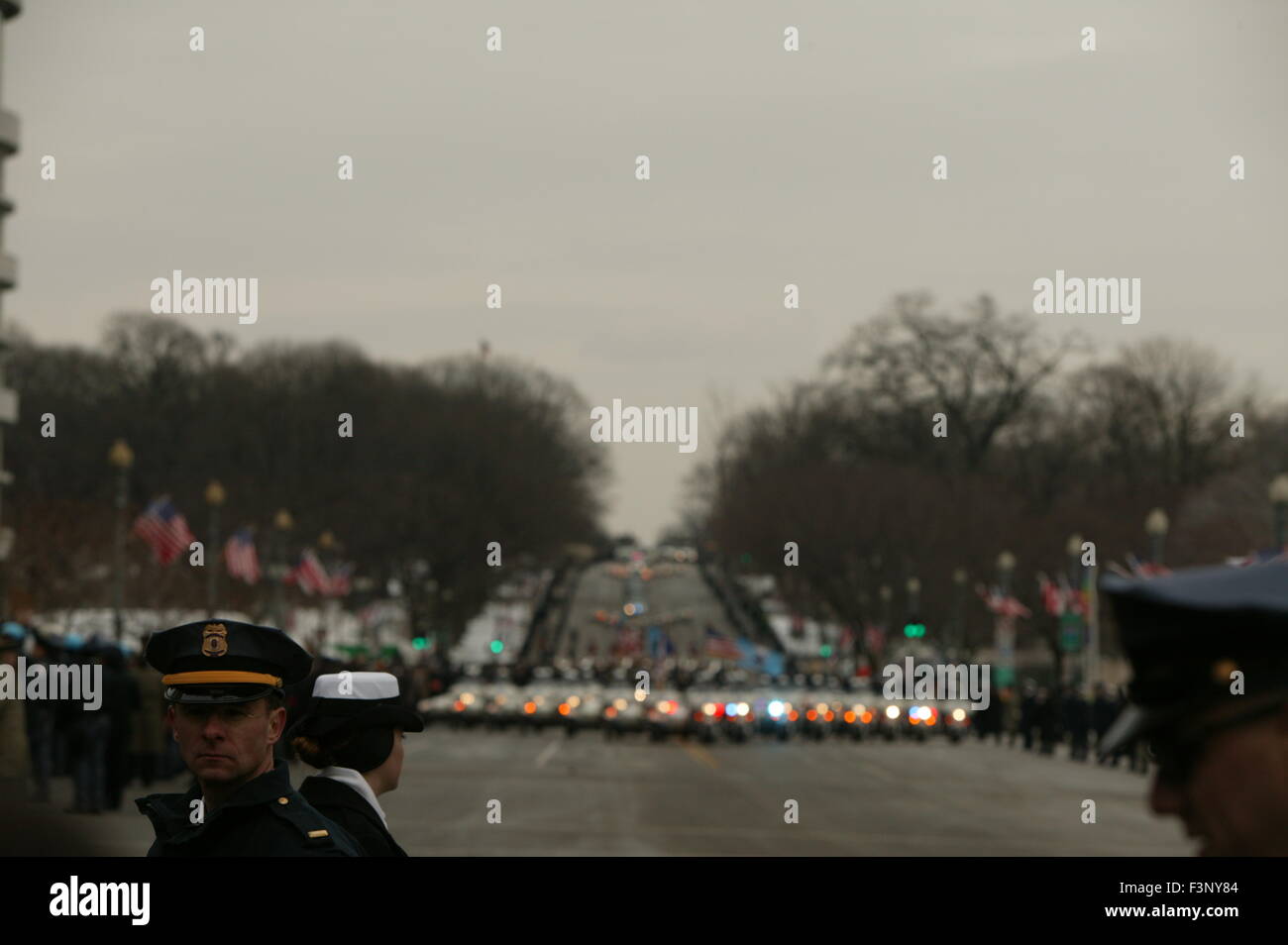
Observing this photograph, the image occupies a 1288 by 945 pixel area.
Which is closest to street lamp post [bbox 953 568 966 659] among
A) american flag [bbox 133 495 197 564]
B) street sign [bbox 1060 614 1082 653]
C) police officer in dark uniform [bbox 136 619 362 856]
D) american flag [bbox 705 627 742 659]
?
american flag [bbox 705 627 742 659]

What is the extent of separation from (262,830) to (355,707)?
1.85 metres

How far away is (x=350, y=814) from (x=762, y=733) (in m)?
61.3

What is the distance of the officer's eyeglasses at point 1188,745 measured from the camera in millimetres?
2764

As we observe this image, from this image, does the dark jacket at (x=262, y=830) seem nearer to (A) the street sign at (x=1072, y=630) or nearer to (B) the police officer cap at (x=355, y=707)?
(B) the police officer cap at (x=355, y=707)

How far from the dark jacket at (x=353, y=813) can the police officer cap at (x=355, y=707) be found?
0.18m

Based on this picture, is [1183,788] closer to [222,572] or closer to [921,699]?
[921,699]

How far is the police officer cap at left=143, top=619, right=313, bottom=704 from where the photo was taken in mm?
5453

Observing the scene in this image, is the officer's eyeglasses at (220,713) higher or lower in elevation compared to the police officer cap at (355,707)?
higher

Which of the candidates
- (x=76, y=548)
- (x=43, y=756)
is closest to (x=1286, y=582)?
(x=43, y=756)

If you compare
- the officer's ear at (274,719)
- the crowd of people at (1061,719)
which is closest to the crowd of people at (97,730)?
the officer's ear at (274,719)

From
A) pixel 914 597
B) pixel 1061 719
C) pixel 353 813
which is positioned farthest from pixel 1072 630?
pixel 353 813

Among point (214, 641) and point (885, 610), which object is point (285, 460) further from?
point (214, 641)
